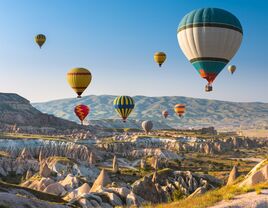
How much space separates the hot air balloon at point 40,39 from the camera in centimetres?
14032

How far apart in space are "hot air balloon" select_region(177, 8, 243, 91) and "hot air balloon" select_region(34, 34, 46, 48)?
89877 millimetres

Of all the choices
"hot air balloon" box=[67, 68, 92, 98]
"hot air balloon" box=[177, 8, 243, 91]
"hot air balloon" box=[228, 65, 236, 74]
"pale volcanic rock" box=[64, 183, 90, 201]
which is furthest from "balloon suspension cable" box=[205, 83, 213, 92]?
"hot air balloon" box=[228, 65, 236, 74]

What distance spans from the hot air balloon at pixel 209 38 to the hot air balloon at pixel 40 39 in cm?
8988

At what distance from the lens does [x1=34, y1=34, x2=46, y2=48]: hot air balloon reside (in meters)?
140

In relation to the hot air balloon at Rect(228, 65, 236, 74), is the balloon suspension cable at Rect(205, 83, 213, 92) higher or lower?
lower

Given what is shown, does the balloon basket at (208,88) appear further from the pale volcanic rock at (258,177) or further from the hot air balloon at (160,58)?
the hot air balloon at (160,58)

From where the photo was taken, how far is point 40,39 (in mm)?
140875

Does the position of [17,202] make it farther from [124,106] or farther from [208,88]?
[124,106]

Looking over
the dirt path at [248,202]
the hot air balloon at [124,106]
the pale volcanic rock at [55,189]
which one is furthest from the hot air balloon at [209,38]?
the hot air balloon at [124,106]

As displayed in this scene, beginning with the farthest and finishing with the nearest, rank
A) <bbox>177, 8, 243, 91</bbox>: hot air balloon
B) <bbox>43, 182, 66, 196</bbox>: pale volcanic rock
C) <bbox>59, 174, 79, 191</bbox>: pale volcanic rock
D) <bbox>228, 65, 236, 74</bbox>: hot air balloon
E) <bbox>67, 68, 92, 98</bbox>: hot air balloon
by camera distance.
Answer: <bbox>228, 65, 236, 74</bbox>: hot air balloon, <bbox>67, 68, 92, 98</bbox>: hot air balloon, <bbox>59, 174, 79, 191</bbox>: pale volcanic rock, <bbox>43, 182, 66, 196</bbox>: pale volcanic rock, <bbox>177, 8, 243, 91</bbox>: hot air balloon

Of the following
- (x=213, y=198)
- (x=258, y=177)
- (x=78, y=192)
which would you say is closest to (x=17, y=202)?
(x=213, y=198)

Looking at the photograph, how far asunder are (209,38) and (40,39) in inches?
3773

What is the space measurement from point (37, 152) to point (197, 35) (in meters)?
137

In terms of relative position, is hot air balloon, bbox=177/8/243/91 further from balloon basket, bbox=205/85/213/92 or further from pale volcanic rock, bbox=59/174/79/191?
pale volcanic rock, bbox=59/174/79/191
